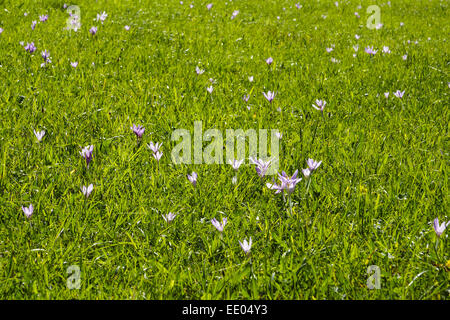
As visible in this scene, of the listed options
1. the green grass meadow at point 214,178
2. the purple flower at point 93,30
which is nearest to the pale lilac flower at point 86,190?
the green grass meadow at point 214,178

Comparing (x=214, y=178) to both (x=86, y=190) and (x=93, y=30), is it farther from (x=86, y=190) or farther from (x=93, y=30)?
(x=93, y=30)

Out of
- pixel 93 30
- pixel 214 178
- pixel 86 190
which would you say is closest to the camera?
pixel 86 190

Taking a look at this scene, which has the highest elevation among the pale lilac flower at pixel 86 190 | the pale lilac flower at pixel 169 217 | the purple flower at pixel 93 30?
the purple flower at pixel 93 30

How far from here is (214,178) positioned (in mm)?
2736

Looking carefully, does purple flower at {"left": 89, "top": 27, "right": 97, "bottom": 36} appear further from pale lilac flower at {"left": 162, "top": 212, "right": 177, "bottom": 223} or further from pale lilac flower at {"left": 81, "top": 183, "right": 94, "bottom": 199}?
pale lilac flower at {"left": 162, "top": 212, "right": 177, "bottom": 223}

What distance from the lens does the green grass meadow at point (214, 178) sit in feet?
6.53

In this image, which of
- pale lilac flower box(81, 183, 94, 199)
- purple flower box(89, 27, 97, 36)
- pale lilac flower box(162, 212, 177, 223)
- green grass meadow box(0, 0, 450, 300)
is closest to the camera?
green grass meadow box(0, 0, 450, 300)

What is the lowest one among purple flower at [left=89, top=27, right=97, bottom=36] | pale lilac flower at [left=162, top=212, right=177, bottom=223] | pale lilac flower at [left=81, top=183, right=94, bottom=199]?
pale lilac flower at [left=162, top=212, right=177, bottom=223]

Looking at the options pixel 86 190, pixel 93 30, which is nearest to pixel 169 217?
pixel 86 190

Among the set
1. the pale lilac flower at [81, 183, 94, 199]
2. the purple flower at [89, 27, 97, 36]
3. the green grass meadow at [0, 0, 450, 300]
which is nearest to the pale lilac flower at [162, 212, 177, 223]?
the green grass meadow at [0, 0, 450, 300]

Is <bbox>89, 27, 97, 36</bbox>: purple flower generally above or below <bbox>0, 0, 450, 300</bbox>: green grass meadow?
above

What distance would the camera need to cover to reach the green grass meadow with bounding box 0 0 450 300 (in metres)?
1.99

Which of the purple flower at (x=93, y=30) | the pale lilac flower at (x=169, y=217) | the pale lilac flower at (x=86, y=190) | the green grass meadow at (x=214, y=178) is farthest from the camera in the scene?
the purple flower at (x=93, y=30)

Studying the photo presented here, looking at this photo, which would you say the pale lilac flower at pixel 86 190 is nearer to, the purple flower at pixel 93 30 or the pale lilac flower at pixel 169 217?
the pale lilac flower at pixel 169 217
